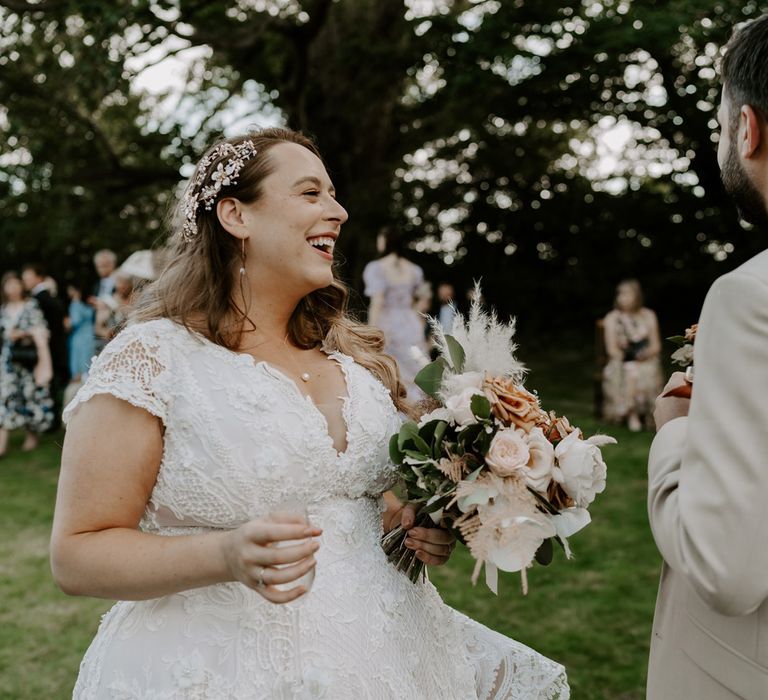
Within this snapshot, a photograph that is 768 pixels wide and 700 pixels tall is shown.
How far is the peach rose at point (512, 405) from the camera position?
2057 millimetres

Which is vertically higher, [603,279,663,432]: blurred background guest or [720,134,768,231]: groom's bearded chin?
[720,134,768,231]: groom's bearded chin

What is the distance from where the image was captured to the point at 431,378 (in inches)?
88.4

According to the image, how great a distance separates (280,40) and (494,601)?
12.8 m

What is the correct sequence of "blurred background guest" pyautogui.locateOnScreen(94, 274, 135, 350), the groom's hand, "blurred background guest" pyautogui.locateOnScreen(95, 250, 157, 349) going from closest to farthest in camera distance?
the groom's hand → "blurred background guest" pyautogui.locateOnScreen(95, 250, 157, 349) → "blurred background guest" pyautogui.locateOnScreen(94, 274, 135, 350)

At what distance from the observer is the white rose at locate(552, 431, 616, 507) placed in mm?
2059

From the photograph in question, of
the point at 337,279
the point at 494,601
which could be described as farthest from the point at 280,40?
the point at 337,279

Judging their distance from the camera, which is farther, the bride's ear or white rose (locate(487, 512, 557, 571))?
the bride's ear

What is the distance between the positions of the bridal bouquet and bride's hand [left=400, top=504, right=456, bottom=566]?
0.03 metres

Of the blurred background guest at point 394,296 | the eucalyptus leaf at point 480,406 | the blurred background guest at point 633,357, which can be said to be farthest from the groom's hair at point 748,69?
the blurred background guest at point 633,357

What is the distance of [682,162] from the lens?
1809cm

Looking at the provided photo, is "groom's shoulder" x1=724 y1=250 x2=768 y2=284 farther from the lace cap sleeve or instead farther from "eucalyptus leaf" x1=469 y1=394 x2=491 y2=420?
the lace cap sleeve

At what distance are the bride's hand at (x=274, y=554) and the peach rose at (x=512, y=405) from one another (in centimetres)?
64

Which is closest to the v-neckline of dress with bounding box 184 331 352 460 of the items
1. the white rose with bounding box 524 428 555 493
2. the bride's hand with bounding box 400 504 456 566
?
the bride's hand with bounding box 400 504 456 566

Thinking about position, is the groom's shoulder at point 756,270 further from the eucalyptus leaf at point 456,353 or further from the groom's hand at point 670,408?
the eucalyptus leaf at point 456,353
